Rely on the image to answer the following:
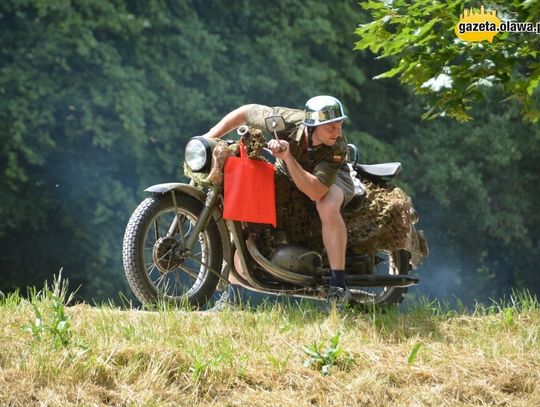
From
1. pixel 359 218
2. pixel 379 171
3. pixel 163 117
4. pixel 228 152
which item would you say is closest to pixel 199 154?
pixel 228 152

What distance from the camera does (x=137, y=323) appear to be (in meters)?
6.32

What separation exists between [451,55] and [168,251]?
2.23m

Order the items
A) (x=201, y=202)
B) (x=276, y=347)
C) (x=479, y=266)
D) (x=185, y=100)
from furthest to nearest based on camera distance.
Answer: (x=479, y=266) → (x=185, y=100) → (x=201, y=202) → (x=276, y=347)

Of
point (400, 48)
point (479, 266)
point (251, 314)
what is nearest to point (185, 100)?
point (479, 266)

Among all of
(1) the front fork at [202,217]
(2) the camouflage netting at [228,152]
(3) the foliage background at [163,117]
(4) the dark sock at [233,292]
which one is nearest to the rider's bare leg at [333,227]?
(2) the camouflage netting at [228,152]

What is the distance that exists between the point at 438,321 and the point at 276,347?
4.37 ft

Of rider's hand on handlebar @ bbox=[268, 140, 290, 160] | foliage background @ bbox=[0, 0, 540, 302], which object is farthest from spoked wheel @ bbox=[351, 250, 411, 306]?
foliage background @ bbox=[0, 0, 540, 302]

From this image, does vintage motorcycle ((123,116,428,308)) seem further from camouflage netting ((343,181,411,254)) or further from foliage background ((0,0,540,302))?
foliage background ((0,0,540,302))

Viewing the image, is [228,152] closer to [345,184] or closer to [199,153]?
[199,153]

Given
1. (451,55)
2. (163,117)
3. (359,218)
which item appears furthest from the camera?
(163,117)

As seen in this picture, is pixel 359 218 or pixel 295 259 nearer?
pixel 295 259

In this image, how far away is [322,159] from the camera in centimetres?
722

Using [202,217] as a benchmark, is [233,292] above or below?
below

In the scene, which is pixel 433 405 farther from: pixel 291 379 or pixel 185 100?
pixel 185 100
